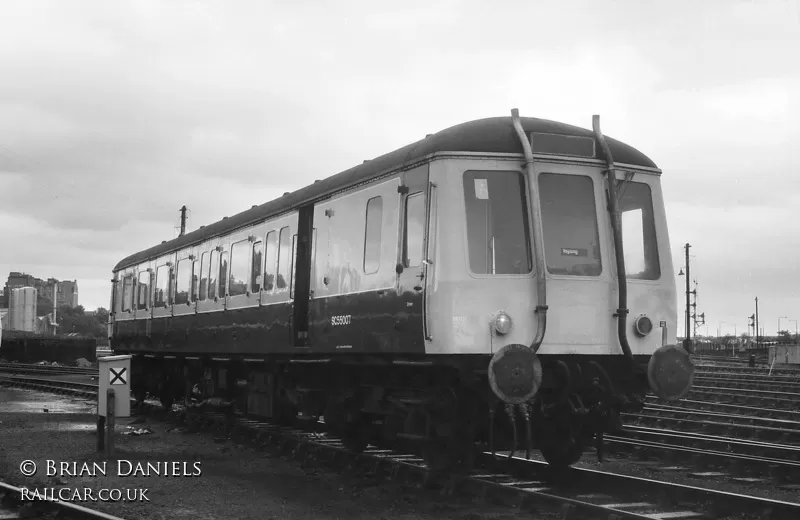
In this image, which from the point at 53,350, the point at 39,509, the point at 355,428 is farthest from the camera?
the point at 53,350

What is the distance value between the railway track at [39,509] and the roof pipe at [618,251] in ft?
16.8

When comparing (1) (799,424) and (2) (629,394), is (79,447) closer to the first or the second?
(2) (629,394)

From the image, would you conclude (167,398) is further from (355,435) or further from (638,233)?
(638,233)

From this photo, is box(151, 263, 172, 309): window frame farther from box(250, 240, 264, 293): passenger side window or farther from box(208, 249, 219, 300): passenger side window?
box(250, 240, 264, 293): passenger side window

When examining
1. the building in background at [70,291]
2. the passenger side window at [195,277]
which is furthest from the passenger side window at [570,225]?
the building in background at [70,291]

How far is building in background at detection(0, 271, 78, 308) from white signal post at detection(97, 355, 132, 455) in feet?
431

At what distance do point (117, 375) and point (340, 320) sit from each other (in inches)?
155

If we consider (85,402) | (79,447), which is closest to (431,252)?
(79,447)

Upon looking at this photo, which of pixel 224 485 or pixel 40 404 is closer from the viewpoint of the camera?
pixel 224 485

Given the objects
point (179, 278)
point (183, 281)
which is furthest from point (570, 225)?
point (179, 278)

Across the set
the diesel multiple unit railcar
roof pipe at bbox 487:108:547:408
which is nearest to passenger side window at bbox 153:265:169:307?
the diesel multiple unit railcar

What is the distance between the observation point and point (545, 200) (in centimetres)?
968

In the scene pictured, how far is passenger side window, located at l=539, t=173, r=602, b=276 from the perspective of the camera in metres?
9.63

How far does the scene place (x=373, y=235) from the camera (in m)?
10.8
